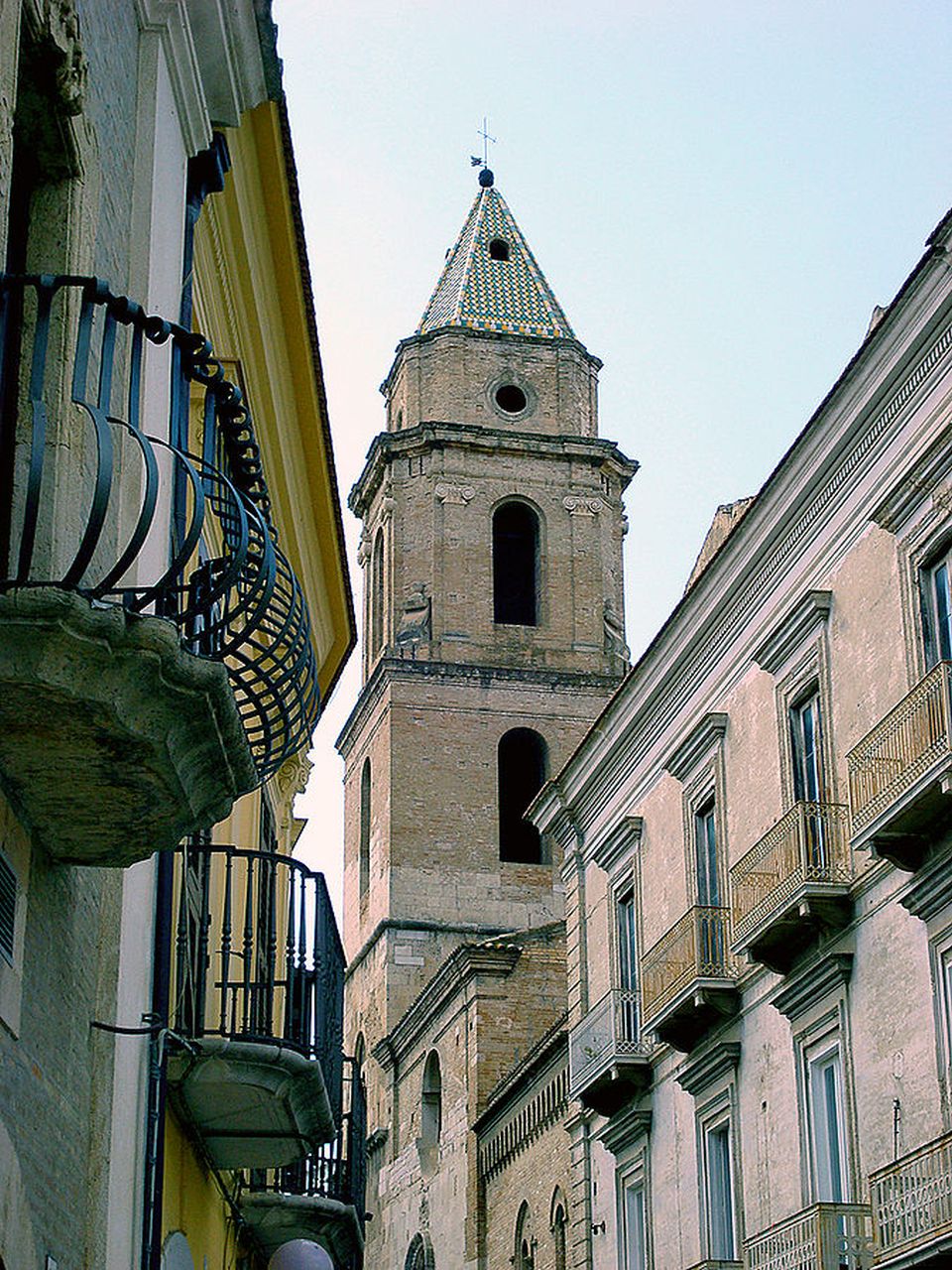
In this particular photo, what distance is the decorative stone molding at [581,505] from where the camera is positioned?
154 ft

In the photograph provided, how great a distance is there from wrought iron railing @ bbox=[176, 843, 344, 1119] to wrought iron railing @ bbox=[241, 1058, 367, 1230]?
89 centimetres

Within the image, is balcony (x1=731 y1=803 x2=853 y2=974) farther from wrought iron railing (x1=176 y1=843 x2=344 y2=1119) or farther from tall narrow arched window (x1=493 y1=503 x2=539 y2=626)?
tall narrow arched window (x1=493 y1=503 x2=539 y2=626)

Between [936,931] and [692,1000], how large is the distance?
487 cm

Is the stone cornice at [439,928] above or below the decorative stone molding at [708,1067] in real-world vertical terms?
above

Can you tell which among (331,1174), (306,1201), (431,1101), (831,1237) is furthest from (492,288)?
(306,1201)

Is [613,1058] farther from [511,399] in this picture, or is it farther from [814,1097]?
[511,399]

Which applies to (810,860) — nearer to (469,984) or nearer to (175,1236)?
(175,1236)

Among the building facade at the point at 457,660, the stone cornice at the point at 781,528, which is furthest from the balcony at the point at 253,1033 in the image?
the building facade at the point at 457,660

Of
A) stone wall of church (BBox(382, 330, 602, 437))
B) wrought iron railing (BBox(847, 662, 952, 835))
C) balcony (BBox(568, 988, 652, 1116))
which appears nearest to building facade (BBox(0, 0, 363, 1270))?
wrought iron railing (BBox(847, 662, 952, 835))

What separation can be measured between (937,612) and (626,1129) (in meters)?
8.69

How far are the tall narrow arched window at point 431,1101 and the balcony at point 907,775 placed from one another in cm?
2342

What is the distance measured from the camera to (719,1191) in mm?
20406

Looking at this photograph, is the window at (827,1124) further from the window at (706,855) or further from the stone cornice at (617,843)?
the stone cornice at (617,843)

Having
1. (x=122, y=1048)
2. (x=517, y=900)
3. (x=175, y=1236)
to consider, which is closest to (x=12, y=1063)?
(x=122, y=1048)
